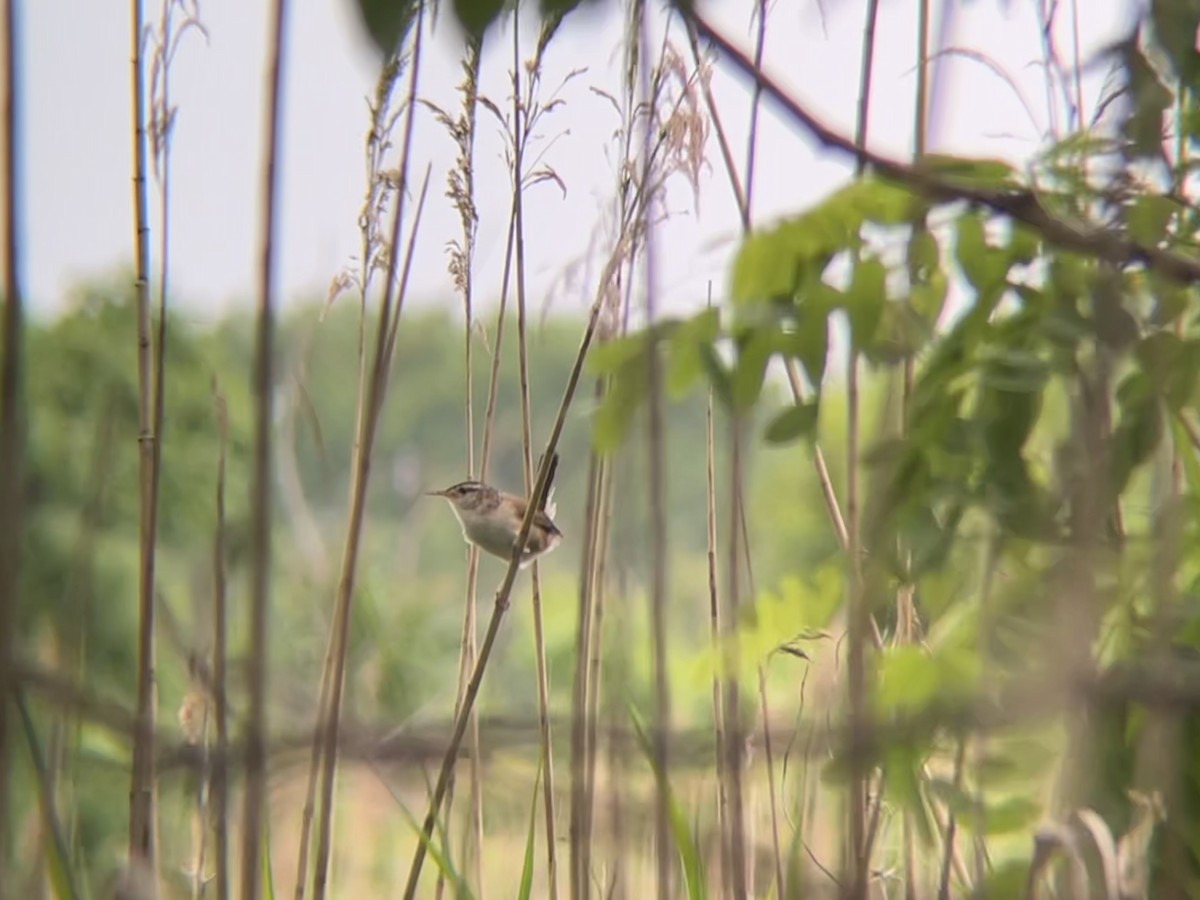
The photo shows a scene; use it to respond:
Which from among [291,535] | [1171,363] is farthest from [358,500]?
[291,535]

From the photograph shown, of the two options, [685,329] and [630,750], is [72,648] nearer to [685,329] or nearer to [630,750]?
[630,750]

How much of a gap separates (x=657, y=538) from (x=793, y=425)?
18 cm

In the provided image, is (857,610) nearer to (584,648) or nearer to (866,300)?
(866,300)

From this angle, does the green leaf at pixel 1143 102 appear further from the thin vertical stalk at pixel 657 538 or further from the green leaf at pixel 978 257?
the thin vertical stalk at pixel 657 538

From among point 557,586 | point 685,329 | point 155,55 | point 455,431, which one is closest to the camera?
point 685,329

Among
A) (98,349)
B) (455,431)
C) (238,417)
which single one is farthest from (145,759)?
(455,431)

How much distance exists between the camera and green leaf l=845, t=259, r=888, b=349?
0.77 m

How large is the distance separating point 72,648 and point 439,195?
51 cm

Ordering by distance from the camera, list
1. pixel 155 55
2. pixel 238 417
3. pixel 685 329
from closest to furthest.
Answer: pixel 685 329, pixel 155 55, pixel 238 417

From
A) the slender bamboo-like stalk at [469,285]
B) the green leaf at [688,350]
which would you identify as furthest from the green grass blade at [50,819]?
the green leaf at [688,350]

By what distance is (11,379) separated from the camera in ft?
2.12

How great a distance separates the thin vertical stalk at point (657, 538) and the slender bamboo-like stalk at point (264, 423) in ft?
0.78

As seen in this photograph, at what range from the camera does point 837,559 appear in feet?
2.86

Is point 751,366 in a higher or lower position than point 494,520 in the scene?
higher
